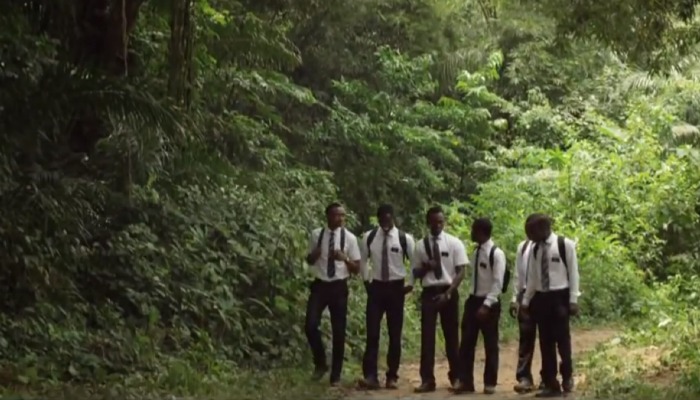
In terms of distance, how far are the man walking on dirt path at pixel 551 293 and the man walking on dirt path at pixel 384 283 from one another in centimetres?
152

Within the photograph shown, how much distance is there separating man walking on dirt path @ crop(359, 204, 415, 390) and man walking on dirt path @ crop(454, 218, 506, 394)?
763 millimetres

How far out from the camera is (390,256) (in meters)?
10.8

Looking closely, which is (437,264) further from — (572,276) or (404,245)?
(572,276)

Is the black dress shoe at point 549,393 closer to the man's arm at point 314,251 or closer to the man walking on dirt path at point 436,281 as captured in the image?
the man walking on dirt path at point 436,281

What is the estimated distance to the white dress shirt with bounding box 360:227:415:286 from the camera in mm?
10773

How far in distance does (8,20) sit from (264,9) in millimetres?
7928

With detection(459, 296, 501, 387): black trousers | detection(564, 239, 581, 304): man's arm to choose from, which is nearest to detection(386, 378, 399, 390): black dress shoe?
detection(459, 296, 501, 387): black trousers

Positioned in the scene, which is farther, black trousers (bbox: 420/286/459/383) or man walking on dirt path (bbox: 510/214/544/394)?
black trousers (bbox: 420/286/459/383)

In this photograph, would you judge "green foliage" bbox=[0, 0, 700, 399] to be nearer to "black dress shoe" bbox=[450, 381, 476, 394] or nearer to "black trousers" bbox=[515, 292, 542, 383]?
"black trousers" bbox=[515, 292, 542, 383]

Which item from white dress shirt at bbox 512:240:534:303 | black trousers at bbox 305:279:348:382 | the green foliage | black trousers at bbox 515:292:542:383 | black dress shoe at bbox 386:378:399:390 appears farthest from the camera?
black dress shoe at bbox 386:378:399:390

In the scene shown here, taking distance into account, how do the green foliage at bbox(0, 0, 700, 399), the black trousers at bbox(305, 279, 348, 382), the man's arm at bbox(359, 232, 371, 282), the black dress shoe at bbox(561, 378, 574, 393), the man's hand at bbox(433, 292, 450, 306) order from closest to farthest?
the black dress shoe at bbox(561, 378, 574, 393) → the green foliage at bbox(0, 0, 700, 399) → the man's hand at bbox(433, 292, 450, 306) → the black trousers at bbox(305, 279, 348, 382) → the man's arm at bbox(359, 232, 371, 282)

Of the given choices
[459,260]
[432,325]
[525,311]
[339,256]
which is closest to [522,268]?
[525,311]

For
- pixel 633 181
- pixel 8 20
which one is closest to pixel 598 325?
pixel 633 181

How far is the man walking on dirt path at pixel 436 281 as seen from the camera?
10.6 metres
